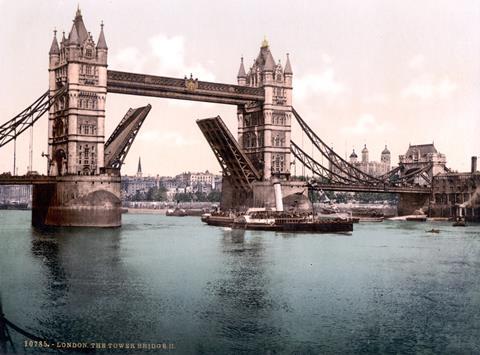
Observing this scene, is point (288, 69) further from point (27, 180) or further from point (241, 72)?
point (27, 180)

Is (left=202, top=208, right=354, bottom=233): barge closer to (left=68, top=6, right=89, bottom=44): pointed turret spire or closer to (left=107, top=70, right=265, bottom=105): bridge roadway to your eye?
(left=107, top=70, right=265, bottom=105): bridge roadway

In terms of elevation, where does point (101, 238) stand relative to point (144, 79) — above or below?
below

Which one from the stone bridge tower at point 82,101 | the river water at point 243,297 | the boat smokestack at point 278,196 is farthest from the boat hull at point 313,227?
the stone bridge tower at point 82,101

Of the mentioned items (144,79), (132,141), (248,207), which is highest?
(144,79)

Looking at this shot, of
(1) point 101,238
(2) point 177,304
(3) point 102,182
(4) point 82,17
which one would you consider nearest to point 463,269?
(2) point 177,304

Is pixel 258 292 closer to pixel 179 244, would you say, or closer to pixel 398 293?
pixel 398 293

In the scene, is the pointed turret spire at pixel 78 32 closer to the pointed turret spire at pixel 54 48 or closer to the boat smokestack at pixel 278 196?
the pointed turret spire at pixel 54 48
